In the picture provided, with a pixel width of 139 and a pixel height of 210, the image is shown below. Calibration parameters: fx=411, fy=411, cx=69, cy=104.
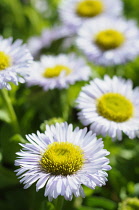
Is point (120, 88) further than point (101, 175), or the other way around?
point (120, 88)

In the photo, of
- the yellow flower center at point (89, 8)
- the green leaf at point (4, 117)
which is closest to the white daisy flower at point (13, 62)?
the green leaf at point (4, 117)

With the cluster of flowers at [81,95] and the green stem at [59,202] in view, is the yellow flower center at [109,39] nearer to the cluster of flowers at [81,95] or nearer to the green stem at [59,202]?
the cluster of flowers at [81,95]

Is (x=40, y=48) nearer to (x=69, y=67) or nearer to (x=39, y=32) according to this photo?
(x=39, y=32)

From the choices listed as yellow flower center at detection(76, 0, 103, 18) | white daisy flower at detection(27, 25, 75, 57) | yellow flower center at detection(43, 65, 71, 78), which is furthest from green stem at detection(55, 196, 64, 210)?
yellow flower center at detection(76, 0, 103, 18)

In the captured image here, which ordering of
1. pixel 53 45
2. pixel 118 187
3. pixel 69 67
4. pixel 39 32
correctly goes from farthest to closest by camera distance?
pixel 39 32
pixel 53 45
pixel 69 67
pixel 118 187

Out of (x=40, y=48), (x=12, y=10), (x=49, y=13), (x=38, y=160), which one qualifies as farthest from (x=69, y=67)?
(x=49, y=13)

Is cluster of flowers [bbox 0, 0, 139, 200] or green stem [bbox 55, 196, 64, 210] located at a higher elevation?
cluster of flowers [bbox 0, 0, 139, 200]

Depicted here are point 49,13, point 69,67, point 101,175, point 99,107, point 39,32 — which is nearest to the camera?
point 101,175

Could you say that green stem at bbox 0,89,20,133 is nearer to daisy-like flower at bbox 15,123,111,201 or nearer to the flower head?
daisy-like flower at bbox 15,123,111,201
